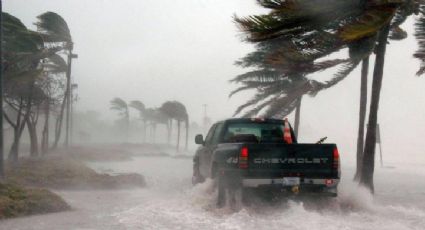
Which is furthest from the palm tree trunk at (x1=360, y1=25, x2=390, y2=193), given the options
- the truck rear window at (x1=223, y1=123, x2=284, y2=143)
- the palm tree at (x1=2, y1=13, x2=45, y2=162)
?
the palm tree at (x1=2, y1=13, x2=45, y2=162)

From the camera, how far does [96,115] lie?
163 meters

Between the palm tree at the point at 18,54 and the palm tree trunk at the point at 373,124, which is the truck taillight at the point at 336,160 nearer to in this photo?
the palm tree trunk at the point at 373,124

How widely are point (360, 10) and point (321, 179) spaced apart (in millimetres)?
→ 4381

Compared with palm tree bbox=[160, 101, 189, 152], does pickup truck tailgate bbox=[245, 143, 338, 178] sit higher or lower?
lower

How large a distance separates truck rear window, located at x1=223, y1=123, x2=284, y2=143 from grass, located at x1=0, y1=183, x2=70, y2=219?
153 inches

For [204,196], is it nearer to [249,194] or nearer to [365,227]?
[249,194]

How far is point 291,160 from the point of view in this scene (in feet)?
29.4

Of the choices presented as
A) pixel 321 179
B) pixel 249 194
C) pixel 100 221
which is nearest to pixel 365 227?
pixel 321 179

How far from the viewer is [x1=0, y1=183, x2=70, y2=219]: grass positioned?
9578 mm

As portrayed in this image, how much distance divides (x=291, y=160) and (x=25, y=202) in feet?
17.8


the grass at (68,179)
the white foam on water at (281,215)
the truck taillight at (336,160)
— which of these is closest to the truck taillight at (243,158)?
the white foam on water at (281,215)

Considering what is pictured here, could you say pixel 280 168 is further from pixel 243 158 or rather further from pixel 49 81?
pixel 49 81

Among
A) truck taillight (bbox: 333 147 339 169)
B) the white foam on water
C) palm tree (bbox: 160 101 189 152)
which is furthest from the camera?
palm tree (bbox: 160 101 189 152)

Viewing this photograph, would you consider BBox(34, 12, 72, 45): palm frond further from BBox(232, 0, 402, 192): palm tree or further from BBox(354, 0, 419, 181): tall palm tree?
BBox(232, 0, 402, 192): palm tree
